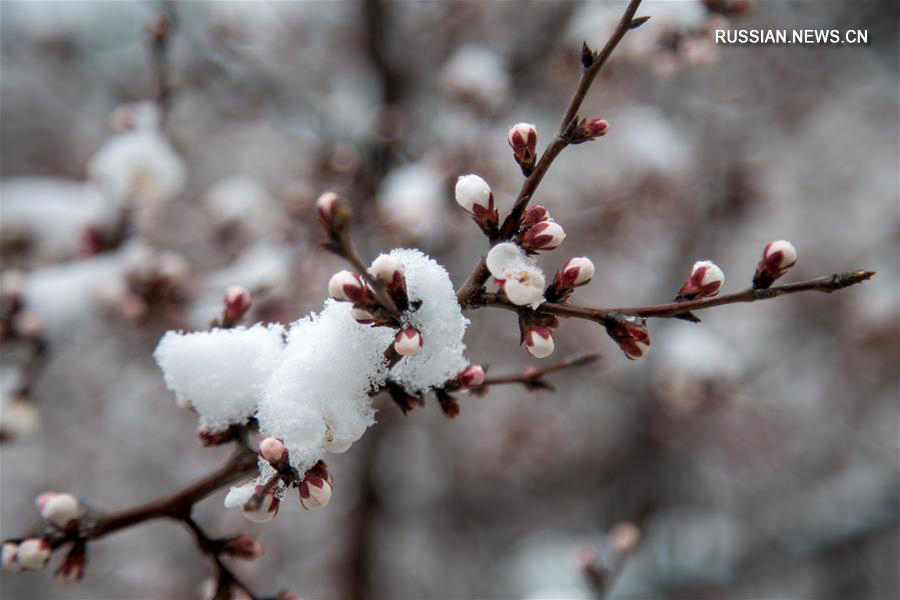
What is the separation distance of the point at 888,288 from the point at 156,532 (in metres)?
7.03

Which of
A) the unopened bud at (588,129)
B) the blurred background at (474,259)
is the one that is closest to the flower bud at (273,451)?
the unopened bud at (588,129)

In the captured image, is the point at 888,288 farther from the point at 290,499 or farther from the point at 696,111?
the point at 290,499

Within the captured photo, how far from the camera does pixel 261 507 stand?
0.92 meters

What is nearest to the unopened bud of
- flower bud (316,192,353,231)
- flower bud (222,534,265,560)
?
flower bud (316,192,353,231)

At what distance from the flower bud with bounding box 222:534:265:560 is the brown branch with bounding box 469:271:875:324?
0.73 metres

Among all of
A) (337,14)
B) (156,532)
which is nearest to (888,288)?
(337,14)

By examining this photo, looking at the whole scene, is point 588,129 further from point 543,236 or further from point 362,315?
point 362,315

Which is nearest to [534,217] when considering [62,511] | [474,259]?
[62,511]

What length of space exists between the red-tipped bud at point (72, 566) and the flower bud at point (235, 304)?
0.54 metres

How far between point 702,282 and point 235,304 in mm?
908

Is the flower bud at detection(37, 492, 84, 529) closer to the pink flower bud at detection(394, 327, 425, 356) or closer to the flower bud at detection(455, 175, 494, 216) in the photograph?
the pink flower bud at detection(394, 327, 425, 356)

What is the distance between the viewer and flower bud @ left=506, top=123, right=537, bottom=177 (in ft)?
3.45

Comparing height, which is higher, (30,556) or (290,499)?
(30,556)

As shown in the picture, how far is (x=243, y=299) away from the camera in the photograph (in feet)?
4.20
